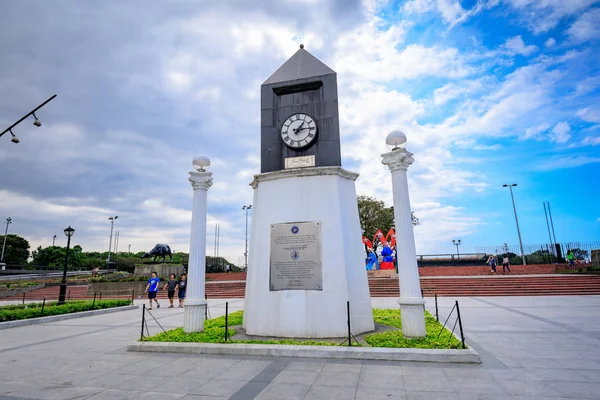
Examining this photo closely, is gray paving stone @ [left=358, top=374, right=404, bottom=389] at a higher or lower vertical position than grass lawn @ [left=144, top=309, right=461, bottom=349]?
lower

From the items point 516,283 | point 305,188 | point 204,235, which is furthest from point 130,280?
point 516,283

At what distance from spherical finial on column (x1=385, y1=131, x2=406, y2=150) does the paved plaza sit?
5.07 m

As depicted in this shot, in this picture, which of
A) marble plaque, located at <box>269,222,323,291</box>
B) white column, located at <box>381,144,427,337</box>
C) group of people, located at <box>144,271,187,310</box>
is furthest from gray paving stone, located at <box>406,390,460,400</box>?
group of people, located at <box>144,271,187,310</box>

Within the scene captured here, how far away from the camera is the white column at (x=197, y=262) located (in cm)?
876

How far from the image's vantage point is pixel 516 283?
70.2ft

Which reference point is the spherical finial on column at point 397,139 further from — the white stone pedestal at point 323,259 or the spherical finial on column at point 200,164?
the spherical finial on column at point 200,164

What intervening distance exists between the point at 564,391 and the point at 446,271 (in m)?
31.2

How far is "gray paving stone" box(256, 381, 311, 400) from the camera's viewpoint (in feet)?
15.7

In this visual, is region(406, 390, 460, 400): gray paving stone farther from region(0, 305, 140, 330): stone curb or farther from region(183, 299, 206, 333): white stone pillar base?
region(0, 305, 140, 330): stone curb

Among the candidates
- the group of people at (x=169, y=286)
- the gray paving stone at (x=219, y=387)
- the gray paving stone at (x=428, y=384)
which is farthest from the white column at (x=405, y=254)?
the group of people at (x=169, y=286)

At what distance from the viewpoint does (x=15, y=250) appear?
6888cm

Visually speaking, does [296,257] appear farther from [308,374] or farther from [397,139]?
[397,139]

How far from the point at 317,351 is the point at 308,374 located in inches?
41.4

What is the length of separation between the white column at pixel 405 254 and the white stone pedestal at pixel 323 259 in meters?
1.28
